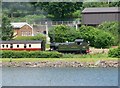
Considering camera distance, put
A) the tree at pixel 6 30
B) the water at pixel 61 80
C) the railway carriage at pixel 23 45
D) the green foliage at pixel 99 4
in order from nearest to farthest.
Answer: the water at pixel 61 80 → the railway carriage at pixel 23 45 → the tree at pixel 6 30 → the green foliage at pixel 99 4

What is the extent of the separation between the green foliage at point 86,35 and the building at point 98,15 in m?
3.88

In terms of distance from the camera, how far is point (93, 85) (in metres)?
11.7

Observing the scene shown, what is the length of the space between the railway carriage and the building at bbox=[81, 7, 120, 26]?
23.5 ft

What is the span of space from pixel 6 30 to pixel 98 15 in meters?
5.95

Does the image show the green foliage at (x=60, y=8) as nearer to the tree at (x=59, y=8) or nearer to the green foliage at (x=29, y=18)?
the tree at (x=59, y=8)

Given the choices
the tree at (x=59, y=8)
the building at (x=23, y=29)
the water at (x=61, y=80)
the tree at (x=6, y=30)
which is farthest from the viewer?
the tree at (x=59, y=8)

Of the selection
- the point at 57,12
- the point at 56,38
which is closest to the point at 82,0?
the point at 57,12

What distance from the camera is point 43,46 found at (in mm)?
20609

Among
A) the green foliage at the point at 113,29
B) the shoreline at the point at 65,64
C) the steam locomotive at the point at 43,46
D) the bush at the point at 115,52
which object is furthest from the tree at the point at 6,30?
the bush at the point at 115,52

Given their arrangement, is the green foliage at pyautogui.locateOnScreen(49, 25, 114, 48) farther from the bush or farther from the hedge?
the hedge

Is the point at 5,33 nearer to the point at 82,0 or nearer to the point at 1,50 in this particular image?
the point at 1,50

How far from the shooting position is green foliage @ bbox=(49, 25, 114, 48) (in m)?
21.4

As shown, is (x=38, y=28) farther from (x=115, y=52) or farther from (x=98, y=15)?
(x=115, y=52)

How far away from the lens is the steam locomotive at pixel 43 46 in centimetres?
2002
